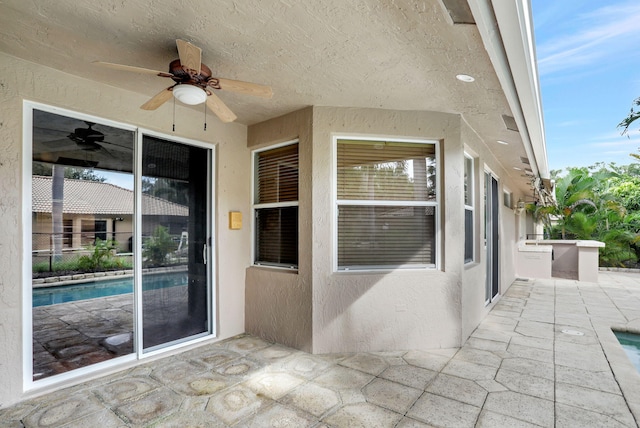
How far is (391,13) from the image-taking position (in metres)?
2.08

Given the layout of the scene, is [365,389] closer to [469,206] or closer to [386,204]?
[386,204]

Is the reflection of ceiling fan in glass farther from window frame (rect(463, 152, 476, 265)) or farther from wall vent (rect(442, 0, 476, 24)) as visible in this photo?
window frame (rect(463, 152, 476, 265))

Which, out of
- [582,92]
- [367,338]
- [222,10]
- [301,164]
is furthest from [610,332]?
[582,92]

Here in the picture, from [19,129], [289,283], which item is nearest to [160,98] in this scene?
[19,129]

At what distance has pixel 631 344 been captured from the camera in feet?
13.7

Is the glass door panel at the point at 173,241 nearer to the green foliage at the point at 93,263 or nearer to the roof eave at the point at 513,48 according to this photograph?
the green foliage at the point at 93,263

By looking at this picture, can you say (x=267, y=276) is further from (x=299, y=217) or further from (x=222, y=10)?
(x=222, y=10)

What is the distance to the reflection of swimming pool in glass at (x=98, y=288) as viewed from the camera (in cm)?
347

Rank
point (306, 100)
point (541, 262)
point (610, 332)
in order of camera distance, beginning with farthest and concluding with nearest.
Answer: point (541, 262), point (610, 332), point (306, 100)

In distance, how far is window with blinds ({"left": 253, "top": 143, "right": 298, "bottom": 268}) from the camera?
4012 millimetres

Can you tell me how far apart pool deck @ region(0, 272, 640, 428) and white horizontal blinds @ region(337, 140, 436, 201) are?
1789 millimetres

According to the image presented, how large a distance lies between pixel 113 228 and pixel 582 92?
31348mm

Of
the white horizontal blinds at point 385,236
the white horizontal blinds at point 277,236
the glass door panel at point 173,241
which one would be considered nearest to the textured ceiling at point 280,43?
the glass door panel at point 173,241

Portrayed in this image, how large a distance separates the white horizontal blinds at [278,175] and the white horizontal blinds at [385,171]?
0.59 meters
